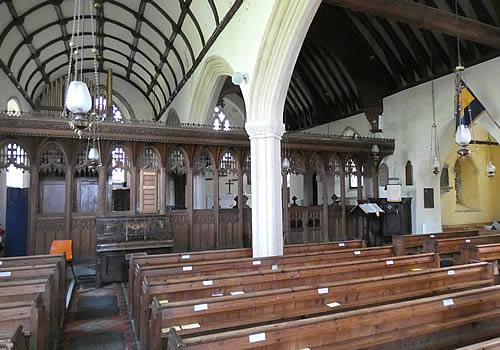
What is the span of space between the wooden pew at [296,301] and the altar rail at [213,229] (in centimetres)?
468

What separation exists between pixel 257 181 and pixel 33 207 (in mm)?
4475

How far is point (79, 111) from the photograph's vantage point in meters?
3.59

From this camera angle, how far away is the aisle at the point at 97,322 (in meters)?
3.96

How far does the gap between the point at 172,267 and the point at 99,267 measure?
2880 millimetres

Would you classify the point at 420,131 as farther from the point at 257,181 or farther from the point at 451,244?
the point at 257,181

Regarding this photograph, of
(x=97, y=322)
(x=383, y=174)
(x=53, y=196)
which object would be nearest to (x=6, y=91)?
(x=53, y=196)

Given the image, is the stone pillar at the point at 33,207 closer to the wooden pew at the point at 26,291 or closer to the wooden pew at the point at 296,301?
the wooden pew at the point at 26,291

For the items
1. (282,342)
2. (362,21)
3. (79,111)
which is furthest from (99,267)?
(362,21)

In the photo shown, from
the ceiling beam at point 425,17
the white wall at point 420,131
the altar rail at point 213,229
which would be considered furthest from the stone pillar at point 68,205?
the white wall at point 420,131

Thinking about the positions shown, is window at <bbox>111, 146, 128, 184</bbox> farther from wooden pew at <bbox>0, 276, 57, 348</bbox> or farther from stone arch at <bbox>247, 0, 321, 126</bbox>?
wooden pew at <bbox>0, 276, 57, 348</bbox>

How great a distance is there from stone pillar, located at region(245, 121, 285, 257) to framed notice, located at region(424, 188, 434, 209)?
18.8ft

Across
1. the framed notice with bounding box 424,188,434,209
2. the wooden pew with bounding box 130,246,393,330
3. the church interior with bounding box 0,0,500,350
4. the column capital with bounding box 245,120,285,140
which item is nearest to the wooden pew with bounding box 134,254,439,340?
the church interior with bounding box 0,0,500,350

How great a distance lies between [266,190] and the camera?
6.15m

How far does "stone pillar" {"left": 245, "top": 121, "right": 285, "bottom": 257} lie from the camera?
19.9ft
